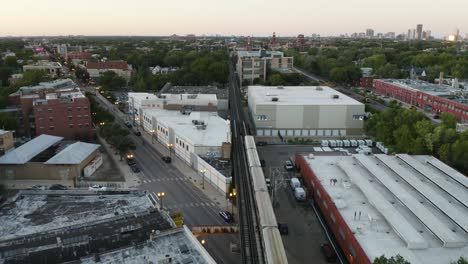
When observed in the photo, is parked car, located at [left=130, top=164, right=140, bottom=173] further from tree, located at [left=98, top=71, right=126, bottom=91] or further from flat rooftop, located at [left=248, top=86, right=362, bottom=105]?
tree, located at [left=98, top=71, right=126, bottom=91]

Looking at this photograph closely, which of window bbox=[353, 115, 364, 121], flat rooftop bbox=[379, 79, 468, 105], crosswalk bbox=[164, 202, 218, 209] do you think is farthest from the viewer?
flat rooftop bbox=[379, 79, 468, 105]

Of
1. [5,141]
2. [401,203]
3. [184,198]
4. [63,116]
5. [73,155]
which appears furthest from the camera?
[63,116]

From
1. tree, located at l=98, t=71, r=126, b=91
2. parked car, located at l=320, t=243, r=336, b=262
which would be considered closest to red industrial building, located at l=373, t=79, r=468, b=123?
parked car, located at l=320, t=243, r=336, b=262

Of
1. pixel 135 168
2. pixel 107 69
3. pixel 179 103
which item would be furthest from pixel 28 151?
pixel 107 69

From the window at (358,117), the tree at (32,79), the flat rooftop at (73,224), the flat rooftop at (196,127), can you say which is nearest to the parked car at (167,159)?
the flat rooftop at (196,127)

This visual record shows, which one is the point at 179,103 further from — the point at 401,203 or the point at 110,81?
the point at 110,81

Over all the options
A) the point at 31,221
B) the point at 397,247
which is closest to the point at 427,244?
the point at 397,247

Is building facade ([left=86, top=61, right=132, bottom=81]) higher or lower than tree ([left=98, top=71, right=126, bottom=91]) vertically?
higher
